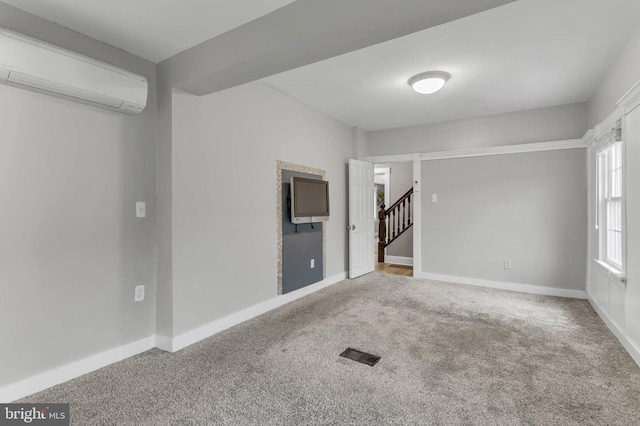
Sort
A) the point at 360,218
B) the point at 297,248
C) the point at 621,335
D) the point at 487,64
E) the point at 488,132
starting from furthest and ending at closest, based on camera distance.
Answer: the point at 360,218, the point at 488,132, the point at 297,248, the point at 487,64, the point at 621,335

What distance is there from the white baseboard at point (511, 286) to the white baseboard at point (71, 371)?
12.8ft

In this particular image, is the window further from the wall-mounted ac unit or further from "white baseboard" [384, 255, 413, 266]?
the wall-mounted ac unit

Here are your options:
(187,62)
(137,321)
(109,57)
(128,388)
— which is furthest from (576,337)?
(109,57)

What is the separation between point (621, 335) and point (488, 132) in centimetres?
289

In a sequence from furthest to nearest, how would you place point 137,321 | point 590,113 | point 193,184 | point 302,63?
point 590,113, point 193,184, point 137,321, point 302,63

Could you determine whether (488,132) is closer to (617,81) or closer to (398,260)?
(617,81)

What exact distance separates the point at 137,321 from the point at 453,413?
7.71 ft

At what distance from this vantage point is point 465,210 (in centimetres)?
467

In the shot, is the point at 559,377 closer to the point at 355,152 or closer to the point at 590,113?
the point at 590,113

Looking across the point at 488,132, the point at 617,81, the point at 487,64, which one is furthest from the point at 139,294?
the point at 488,132

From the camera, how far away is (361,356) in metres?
2.41

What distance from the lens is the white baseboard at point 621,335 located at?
228 cm

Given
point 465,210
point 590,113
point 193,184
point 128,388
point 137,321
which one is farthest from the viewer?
point 465,210

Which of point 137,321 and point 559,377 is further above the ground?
point 137,321
